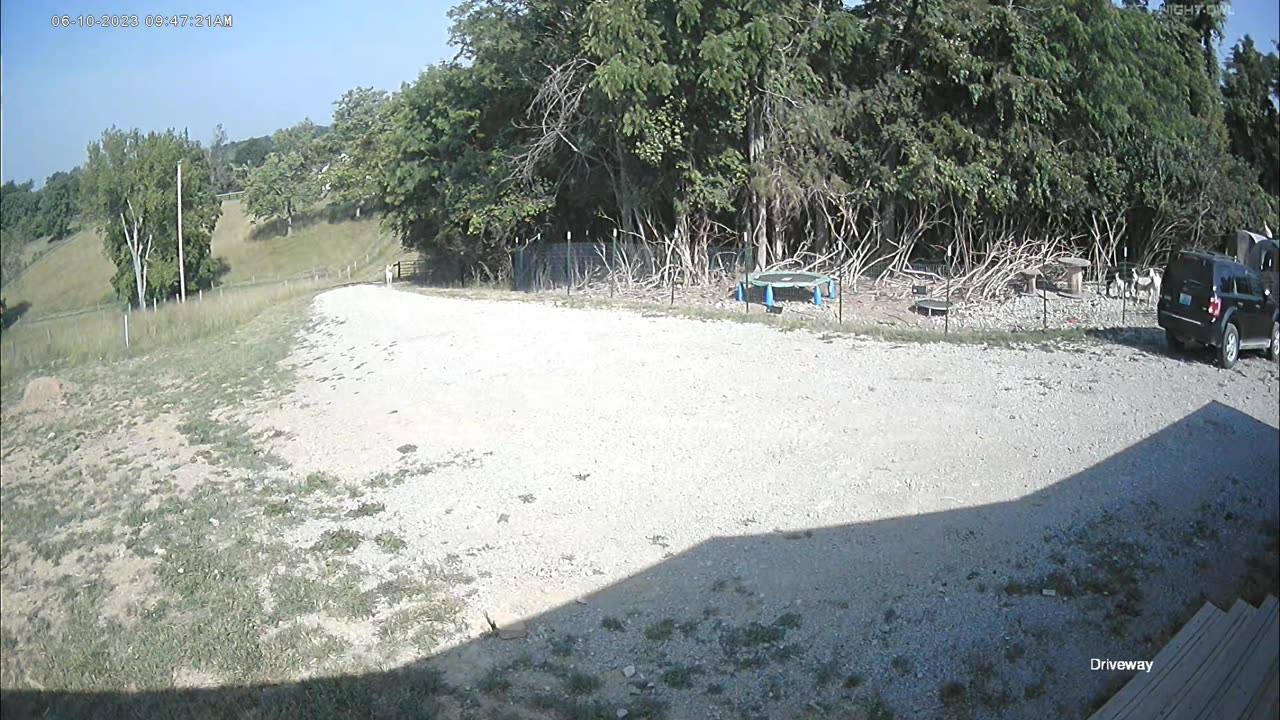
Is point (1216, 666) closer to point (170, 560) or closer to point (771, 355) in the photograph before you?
point (170, 560)

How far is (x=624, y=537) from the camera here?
743cm

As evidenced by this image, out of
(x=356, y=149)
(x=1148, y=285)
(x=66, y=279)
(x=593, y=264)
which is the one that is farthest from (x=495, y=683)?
(x=593, y=264)

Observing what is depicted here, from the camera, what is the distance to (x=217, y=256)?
6.67 meters

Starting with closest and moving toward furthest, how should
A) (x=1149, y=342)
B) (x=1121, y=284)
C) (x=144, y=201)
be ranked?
(x=144, y=201), (x=1149, y=342), (x=1121, y=284)

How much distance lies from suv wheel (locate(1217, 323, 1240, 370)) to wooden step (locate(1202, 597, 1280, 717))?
6196 millimetres

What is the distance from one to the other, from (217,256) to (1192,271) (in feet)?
36.2

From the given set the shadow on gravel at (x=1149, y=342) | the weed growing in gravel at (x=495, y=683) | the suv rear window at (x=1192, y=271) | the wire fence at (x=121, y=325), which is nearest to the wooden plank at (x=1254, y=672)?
the weed growing in gravel at (x=495, y=683)

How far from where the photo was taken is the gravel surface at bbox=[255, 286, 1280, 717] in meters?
5.45

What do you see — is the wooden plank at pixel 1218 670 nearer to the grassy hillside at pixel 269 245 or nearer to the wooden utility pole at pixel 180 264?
the wooden utility pole at pixel 180 264

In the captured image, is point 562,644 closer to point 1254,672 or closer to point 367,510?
point 367,510

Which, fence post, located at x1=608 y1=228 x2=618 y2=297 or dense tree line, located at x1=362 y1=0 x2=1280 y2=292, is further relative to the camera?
fence post, located at x1=608 y1=228 x2=618 y2=297

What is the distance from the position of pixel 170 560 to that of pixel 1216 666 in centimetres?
573

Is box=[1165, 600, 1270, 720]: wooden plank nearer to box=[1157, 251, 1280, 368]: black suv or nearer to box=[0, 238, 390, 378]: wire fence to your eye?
box=[0, 238, 390, 378]: wire fence

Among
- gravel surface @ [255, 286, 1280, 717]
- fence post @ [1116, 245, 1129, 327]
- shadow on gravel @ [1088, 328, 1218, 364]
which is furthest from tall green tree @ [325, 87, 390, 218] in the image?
fence post @ [1116, 245, 1129, 327]
